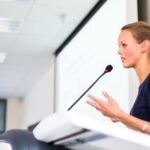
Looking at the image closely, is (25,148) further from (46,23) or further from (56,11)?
(46,23)

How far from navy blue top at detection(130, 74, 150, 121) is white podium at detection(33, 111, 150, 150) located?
20.9 inches

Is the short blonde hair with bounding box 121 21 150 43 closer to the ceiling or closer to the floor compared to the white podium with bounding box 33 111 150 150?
closer to the ceiling

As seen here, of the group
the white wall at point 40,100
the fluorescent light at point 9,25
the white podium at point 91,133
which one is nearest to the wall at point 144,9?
the fluorescent light at point 9,25

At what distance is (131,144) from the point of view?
1.81 feet

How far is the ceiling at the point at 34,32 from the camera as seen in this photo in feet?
12.9

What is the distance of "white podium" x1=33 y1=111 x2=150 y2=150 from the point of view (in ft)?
1.72

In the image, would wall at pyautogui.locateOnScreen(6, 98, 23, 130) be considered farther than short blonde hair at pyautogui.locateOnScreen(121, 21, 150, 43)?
Yes

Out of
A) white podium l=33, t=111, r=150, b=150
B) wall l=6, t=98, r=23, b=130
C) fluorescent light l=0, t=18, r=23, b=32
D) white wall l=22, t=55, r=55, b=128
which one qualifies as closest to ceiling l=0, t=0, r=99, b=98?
fluorescent light l=0, t=18, r=23, b=32

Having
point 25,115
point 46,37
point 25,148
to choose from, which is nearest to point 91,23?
point 46,37

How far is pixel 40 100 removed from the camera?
633 cm

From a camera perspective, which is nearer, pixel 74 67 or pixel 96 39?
pixel 96 39

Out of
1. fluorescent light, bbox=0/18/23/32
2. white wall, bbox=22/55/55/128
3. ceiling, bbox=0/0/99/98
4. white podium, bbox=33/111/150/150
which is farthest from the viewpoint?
white wall, bbox=22/55/55/128

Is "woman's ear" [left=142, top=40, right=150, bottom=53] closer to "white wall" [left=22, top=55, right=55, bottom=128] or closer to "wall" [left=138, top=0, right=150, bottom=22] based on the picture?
"wall" [left=138, top=0, right=150, bottom=22]

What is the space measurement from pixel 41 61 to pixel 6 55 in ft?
1.83
